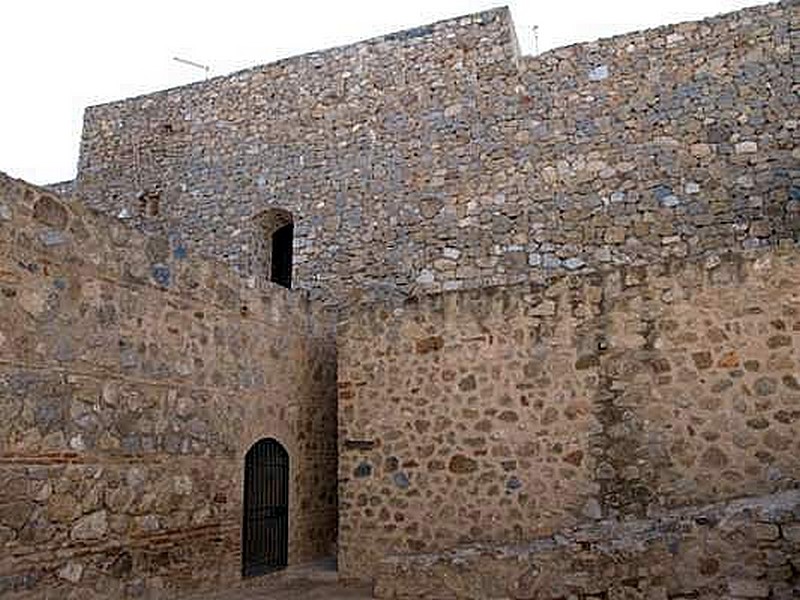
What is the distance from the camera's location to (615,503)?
5.77 metres

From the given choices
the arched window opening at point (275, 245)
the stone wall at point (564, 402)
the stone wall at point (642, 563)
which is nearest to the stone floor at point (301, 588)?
the stone wall at point (564, 402)

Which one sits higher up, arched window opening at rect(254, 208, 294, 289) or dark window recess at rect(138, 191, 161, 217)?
dark window recess at rect(138, 191, 161, 217)

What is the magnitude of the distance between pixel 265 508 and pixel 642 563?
375 centimetres

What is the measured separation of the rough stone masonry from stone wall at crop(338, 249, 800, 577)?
0.07 feet

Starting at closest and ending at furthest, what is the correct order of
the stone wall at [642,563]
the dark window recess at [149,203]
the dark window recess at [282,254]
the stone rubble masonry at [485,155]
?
the stone wall at [642,563], the stone rubble masonry at [485,155], the dark window recess at [282,254], the dark window recess at [149,203]

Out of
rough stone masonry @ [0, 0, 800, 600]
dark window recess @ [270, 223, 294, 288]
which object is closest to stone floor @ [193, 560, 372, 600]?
rough stone masonry @ [0, 0, 800, 600]

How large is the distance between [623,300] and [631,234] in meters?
2.94

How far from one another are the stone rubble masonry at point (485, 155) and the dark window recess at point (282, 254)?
0.74 m

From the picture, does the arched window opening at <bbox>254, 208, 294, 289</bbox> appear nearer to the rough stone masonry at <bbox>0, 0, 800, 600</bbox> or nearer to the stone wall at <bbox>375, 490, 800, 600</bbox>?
the rough stone masonry at <bbox>0, 0, 800, 600</bbox>

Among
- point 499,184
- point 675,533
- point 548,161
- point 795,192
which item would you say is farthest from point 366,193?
point 675,533

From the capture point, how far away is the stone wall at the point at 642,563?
14.4ft

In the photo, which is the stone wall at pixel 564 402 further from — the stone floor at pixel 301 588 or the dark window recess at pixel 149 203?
the dark window recess at pixel 149 203

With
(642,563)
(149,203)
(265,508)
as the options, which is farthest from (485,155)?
(642,563)

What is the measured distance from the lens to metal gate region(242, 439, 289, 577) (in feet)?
22.5
